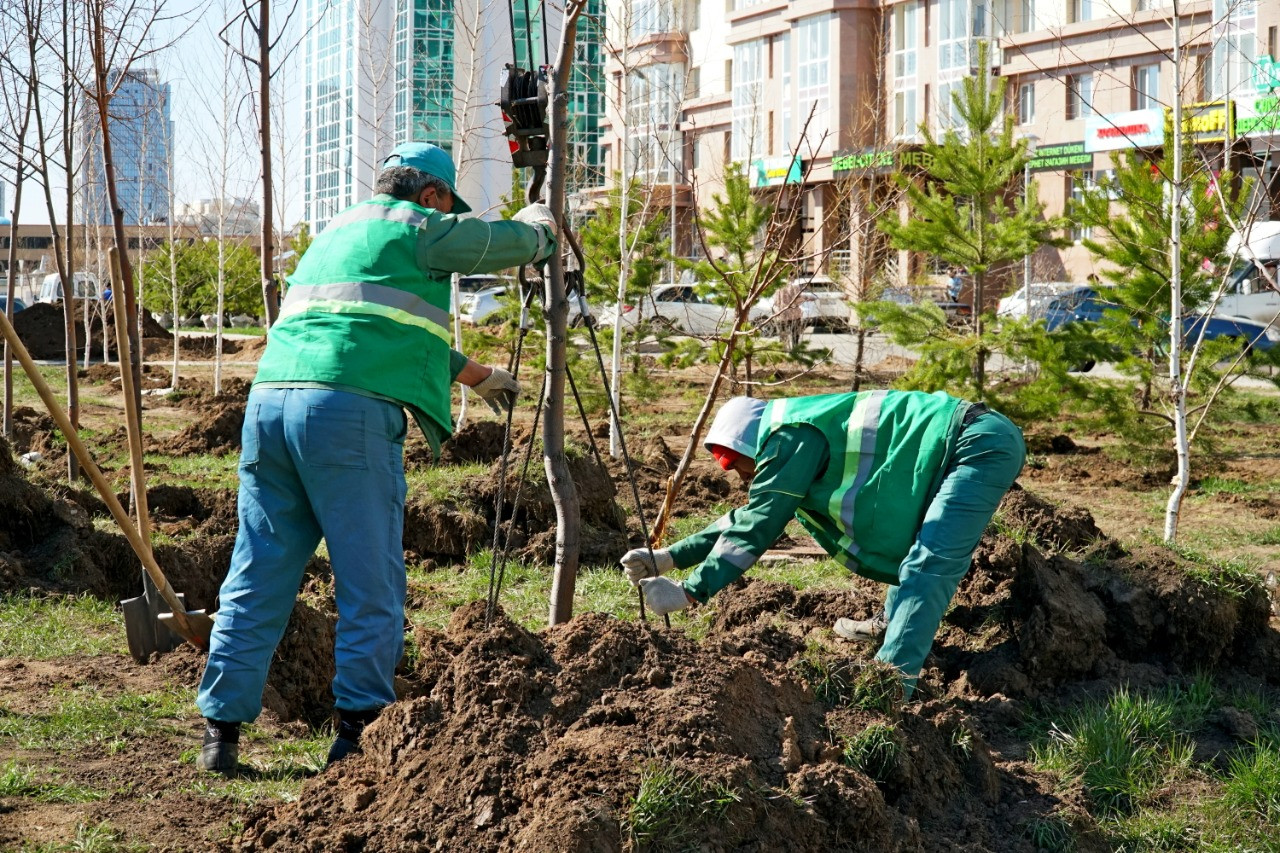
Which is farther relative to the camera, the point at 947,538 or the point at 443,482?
the point at 443,482

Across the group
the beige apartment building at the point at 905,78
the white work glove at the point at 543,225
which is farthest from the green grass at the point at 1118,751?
the beige apartment building at the point at 905,78

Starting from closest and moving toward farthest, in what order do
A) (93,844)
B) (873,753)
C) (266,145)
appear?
(93,844) < (873,753) < (266,145)

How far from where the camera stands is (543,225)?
12.6ft

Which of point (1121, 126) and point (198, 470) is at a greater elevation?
point (1121, 126)

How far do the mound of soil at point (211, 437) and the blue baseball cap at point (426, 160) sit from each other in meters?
7.34

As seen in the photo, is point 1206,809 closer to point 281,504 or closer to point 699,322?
point 281,504

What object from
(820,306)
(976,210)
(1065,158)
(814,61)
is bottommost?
(820,306)

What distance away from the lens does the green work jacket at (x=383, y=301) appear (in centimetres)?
351

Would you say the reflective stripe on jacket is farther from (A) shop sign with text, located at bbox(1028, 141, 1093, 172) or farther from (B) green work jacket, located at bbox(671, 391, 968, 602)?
(A) shop sign with text, located at bbox(1028, 141, 1093, 172)

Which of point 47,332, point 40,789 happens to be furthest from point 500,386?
point 47,332

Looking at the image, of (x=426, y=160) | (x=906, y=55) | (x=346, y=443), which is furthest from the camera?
(x=906, y=55)

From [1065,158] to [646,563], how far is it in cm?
2904

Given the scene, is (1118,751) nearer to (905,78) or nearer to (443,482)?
(443,482)

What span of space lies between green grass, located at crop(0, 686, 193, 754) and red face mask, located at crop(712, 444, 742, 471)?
6.64 feet
